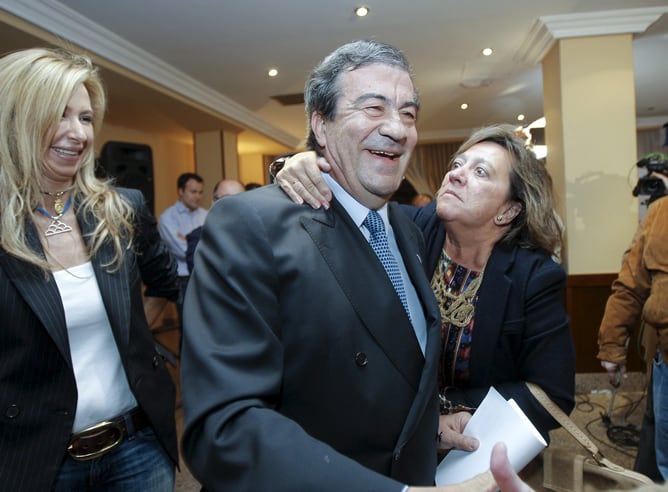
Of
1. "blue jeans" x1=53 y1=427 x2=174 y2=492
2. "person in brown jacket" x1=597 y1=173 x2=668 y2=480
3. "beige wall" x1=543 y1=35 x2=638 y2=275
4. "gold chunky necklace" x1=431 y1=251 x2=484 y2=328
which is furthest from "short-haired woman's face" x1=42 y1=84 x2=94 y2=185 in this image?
"beige wall" x1=543 y1=35 x2=638 y2=275

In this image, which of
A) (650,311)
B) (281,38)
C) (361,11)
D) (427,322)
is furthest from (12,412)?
(281,38)

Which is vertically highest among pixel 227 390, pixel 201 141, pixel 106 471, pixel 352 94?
pixel 201 141

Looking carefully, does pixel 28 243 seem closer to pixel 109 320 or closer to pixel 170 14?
pixel 109 320

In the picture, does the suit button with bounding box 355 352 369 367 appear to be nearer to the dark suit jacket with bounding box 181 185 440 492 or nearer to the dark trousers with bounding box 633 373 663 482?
the dark suit jacket with bounding box 181 185 440 492

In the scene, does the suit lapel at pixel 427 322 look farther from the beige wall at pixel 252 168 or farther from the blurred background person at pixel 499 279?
the beige wall at pixel 252 168

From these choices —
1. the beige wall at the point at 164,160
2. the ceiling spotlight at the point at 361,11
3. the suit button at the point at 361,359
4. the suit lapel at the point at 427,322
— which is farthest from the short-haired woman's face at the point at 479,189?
the beige wall at the point at 164,160

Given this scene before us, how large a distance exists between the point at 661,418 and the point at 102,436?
6.39 feet

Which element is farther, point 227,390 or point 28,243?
point 28,243

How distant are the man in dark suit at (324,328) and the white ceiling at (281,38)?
2.92 meters

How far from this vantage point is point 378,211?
1.01 meters

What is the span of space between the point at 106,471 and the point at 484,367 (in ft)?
3.18

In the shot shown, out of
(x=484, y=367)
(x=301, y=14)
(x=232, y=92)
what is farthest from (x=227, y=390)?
(x=232, y=92)

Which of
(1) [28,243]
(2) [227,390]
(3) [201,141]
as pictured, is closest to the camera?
(2) [227,390]

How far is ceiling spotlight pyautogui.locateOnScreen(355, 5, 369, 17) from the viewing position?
12.7ft
